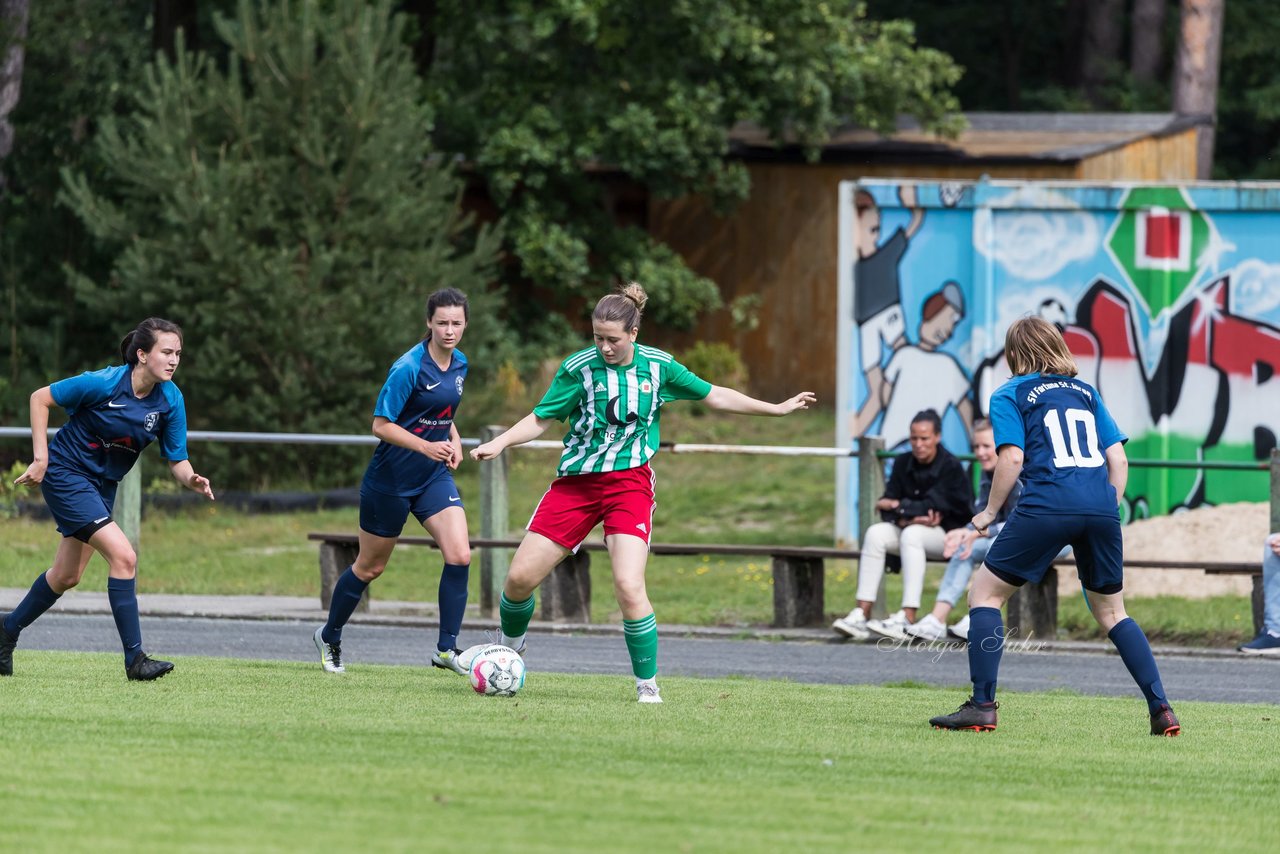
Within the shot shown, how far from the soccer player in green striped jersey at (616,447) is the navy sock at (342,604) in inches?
57.2

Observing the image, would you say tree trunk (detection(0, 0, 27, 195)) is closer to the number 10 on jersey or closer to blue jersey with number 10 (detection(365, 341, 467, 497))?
blue jersey with number 10 (detection(365, 341, 467, 497))

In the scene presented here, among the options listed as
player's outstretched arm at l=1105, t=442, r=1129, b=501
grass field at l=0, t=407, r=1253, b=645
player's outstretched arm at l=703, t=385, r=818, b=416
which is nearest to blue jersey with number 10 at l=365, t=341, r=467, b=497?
player's outstretched arm at l=703, t=385, r=818, b=416

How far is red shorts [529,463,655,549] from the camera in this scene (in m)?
8.54

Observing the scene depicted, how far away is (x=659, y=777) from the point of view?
21.8 ft

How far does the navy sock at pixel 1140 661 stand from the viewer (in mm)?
8156

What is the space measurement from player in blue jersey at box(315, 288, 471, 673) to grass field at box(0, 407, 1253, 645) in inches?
167

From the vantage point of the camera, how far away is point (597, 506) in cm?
860

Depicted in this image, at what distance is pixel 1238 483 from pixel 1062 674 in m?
5.97

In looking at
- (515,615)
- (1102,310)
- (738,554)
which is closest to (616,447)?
(515,615)

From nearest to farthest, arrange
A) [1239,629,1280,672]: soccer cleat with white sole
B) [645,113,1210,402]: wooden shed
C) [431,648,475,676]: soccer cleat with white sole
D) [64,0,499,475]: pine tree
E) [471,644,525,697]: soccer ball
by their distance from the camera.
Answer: [471,644,525,697]: soccer ball < [431,648,475,676]: soccer cleat with white sole < [1239,629,1280,672]: soccer cleat with white sole < [64,0,499,475]: pine tree < [645,113,1210,402]: wooden shed

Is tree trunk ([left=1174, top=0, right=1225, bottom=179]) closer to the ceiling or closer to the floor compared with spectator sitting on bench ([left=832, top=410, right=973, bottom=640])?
closer to the ceiling

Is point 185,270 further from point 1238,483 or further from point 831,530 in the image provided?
point 1238,483

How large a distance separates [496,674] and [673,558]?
922 centimetres

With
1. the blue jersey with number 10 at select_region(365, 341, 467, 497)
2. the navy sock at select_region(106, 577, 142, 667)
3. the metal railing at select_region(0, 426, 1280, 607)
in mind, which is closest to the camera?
the navy sock at select_region(106, 577, 142, 667)
